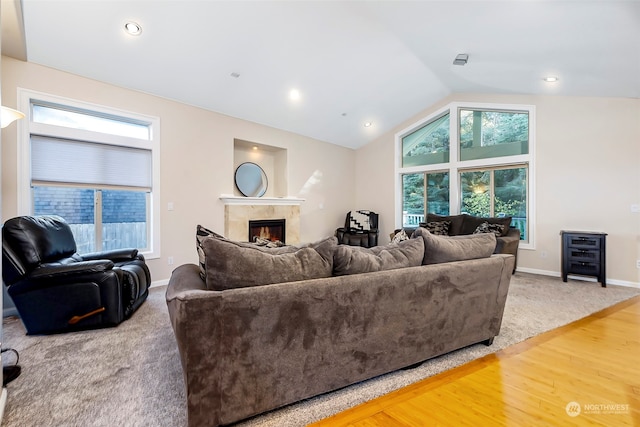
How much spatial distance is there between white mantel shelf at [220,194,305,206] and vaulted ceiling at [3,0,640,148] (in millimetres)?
1419

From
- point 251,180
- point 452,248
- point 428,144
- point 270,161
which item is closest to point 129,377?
point 452,248

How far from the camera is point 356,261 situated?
1703 millimetres

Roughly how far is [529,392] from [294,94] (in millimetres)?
4540

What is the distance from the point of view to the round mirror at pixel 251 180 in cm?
541

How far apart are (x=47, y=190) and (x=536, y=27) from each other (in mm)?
5587

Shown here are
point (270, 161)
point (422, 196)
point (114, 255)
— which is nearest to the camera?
point (114, 255)

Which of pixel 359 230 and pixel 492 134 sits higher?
pixel 492 134

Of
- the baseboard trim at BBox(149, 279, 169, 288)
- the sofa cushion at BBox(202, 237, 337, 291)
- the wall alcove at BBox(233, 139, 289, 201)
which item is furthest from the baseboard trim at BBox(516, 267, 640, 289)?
the baseboard trim at BBox(149, 279, 169, 288)

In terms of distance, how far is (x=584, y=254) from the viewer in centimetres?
413

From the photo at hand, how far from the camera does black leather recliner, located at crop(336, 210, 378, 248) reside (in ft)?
21.2

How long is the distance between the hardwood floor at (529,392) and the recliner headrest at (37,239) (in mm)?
2738

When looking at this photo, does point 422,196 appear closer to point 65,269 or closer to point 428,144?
point 428,144

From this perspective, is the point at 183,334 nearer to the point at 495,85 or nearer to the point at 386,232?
the point at 495,85
